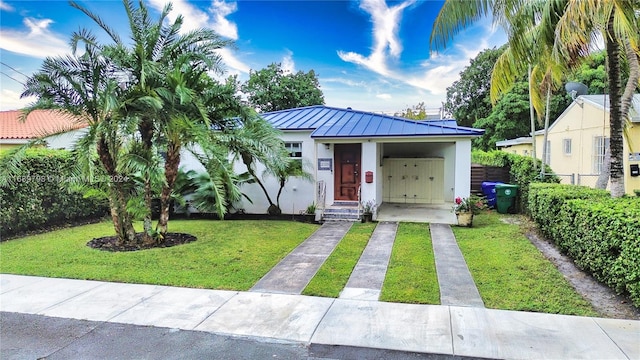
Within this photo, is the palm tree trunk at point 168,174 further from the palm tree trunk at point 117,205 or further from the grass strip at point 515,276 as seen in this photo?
the grass strip at point 515,276

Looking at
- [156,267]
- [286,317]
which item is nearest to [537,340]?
[286,317]

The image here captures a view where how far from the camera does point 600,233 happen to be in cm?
549

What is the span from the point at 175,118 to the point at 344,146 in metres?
6.36

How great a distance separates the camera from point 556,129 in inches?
692

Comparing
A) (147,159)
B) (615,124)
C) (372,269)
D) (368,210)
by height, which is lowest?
(372,269)

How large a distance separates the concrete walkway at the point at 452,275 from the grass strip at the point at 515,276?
0.12 meters

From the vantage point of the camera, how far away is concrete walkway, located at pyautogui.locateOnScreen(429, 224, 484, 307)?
5.16 m

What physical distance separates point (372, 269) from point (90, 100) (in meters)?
6.98

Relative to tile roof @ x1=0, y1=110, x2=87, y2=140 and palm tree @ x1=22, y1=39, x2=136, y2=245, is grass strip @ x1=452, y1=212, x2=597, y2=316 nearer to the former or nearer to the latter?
palm tree @ x1=22, y1=39, x2=136, y2=245

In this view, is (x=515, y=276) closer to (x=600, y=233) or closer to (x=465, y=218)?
(x=600, y=233)

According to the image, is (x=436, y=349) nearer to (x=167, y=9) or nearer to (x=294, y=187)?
(x=167, y=9)

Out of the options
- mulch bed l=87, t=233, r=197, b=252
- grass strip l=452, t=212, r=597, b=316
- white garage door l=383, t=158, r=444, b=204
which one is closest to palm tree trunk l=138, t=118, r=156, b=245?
mulch bed l=87, t=233, r=197, b=252

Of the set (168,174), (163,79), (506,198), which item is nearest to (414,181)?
(506,198)

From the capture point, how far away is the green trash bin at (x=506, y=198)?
12.6m
